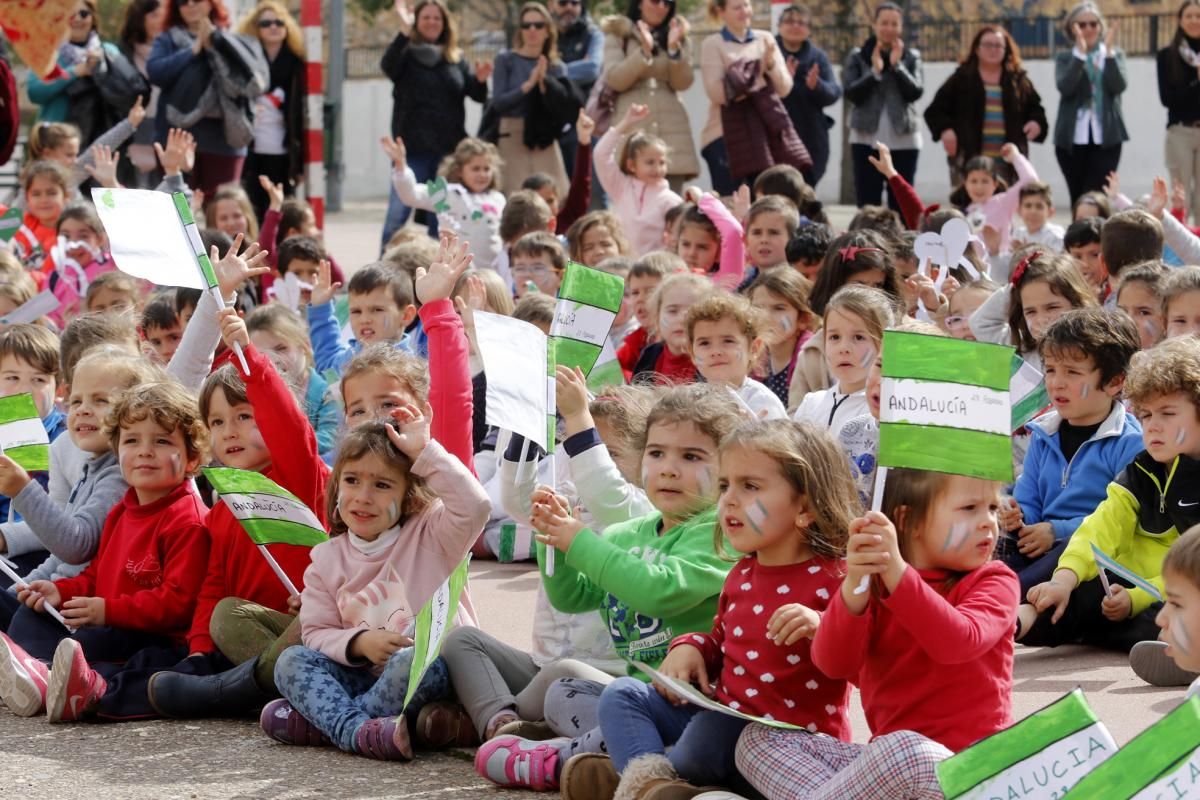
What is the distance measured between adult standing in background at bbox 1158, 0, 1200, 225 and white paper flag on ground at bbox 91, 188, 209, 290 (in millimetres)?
9460

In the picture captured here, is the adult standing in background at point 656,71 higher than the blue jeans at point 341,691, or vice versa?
the adult standing in background at point 656,71

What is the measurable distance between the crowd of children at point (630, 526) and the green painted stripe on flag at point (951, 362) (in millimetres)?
238

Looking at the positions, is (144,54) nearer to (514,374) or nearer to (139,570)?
(139,570)

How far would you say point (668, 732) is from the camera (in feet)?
13.4

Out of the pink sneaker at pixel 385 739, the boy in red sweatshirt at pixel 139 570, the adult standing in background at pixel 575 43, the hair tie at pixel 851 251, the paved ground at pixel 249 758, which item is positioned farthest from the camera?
the adult standing in background at pixel 575 43

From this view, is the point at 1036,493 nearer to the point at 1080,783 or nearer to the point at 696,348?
the point at 696,348

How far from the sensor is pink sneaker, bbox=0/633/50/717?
5.05 metres

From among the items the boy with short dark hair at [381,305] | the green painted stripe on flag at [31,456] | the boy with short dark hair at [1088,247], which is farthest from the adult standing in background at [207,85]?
the green painted stripe on flag at [31,456]

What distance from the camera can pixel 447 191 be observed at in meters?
10.7

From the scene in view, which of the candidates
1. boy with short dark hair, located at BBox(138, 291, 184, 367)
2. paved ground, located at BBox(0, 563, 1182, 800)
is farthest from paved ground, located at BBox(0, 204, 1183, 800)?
boy with short dark hair, located at BBox(138, 291, 184, 367)

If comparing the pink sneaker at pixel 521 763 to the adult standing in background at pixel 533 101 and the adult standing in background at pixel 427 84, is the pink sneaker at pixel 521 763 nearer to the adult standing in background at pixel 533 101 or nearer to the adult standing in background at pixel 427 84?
the adult standing in background at pixel 533 101

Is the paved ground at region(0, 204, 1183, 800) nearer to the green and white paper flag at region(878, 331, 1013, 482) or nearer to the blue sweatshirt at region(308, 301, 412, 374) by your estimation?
the green and white paper flag at region(878, 331, 1013, 482)

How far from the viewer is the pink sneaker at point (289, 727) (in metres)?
4.67

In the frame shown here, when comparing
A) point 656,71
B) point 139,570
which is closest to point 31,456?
point 139,570
